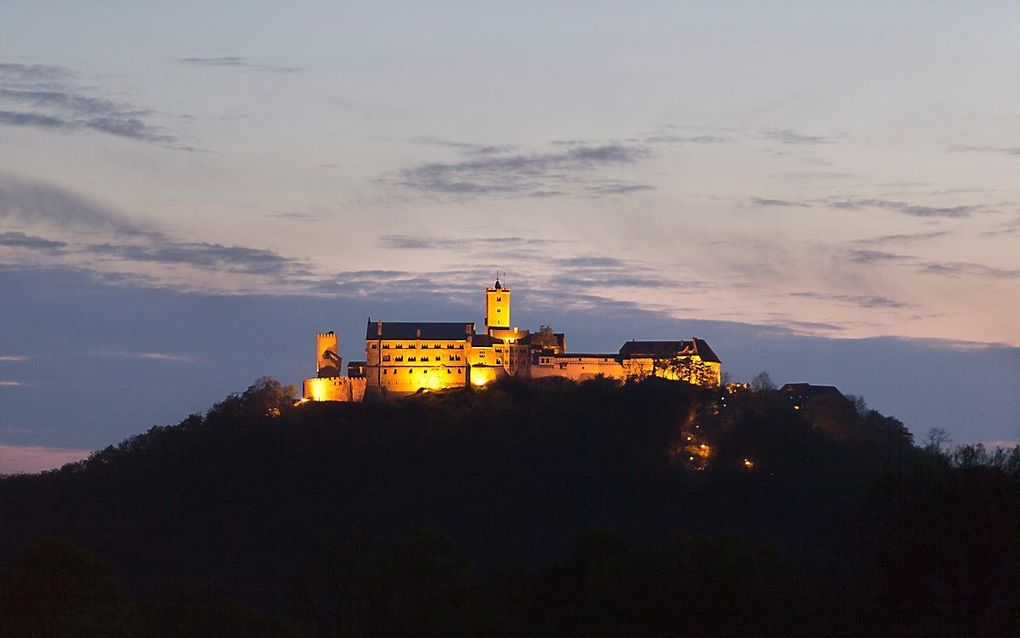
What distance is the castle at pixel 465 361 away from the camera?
4855 inches

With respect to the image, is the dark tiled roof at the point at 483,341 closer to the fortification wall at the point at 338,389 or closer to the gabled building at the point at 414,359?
the gabled building at the point at 414,359

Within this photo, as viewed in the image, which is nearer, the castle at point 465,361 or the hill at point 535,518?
the hill at point 535,518

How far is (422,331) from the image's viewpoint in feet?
406

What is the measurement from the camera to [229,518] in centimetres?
11219

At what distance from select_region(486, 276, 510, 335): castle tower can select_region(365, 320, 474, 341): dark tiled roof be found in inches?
115

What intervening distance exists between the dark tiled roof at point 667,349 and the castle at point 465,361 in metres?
0.15

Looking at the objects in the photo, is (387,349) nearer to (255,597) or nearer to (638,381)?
(638,381)

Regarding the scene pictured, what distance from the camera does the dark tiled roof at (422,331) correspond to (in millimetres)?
123312

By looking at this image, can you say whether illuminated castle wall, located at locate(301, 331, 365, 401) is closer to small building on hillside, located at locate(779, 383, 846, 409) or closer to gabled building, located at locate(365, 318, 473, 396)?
gabled building, located at locate(365, 318, 473, 396)

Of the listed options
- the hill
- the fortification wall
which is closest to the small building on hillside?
the hill

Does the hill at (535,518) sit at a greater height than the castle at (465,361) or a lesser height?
lesser

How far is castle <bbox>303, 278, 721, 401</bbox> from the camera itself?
123 metres

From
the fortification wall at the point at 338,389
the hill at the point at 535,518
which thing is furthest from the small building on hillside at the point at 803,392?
the fortification wall at the point at 338,389

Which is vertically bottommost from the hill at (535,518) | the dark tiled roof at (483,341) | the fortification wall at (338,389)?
the hill at (535,518)
